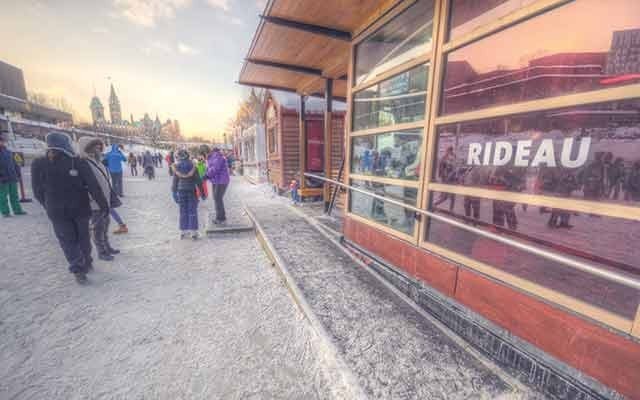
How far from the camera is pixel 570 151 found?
1617 millimetres

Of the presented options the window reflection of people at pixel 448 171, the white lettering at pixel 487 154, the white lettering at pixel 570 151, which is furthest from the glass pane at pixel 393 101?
the white lettering at pixel 570 151

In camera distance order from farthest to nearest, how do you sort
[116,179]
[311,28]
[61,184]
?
[116,179], [311,28], [61,184]

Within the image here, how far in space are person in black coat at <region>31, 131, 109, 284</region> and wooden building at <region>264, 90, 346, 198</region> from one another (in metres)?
5.23

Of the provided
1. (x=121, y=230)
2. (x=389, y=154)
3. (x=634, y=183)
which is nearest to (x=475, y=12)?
(x=389, y=154)

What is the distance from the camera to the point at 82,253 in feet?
10.7

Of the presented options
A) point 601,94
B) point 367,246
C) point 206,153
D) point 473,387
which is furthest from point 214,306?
point 206,153

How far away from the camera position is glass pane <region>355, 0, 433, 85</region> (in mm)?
2574

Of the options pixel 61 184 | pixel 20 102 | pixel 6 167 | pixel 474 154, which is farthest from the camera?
pixel 20 102

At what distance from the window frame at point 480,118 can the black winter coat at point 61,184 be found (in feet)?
13.2

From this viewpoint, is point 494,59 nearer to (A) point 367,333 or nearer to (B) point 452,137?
(B) point 452,137

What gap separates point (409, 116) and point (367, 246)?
1915mm

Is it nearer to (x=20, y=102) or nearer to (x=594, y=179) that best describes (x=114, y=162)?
(x=594, y=179)

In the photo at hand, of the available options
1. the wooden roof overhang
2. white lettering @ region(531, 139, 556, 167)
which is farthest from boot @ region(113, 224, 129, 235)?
white lettering @ region(531, 139, 556, 167)

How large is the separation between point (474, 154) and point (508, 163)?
0.30 meters
